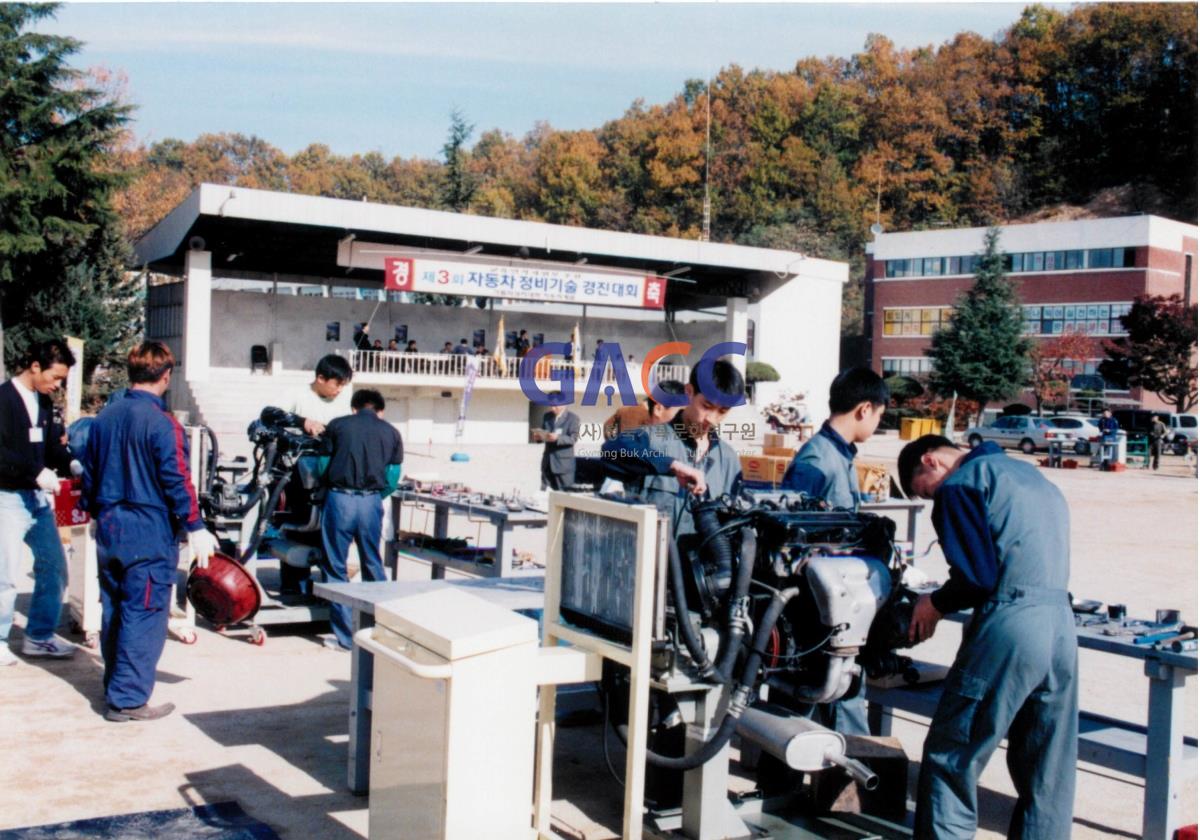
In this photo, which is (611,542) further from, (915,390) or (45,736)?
(915,390)

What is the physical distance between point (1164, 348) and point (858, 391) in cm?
4707

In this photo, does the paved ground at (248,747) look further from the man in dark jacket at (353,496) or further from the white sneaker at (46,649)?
the man in dark jacket at (353,496)

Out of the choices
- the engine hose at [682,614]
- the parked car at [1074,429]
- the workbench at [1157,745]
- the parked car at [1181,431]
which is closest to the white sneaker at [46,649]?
the engine hose at [682,614]

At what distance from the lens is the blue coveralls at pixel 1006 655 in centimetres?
386

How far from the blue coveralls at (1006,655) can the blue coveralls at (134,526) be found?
13.1 feet

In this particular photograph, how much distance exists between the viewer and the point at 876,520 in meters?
4.30

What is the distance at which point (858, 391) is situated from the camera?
5.10m

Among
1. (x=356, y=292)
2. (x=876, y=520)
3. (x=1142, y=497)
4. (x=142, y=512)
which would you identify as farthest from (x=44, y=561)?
(x=356, y=292)

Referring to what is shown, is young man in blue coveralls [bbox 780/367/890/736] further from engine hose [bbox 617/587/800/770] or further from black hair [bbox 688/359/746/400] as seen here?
engine hose [bbox 617/587/800/770]

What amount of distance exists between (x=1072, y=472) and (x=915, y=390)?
902 inches

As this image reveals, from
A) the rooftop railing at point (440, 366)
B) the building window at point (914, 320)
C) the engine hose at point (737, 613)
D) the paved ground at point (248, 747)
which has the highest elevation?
the building window at point (914, 320)

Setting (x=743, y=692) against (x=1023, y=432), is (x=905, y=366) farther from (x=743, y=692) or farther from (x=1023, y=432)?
(x=743, y=692)

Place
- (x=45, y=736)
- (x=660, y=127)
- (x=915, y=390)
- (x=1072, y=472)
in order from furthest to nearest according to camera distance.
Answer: (x=660, y=127)
(x=915, y=390)
(x=1072, y=472)
(x=45, y=736)

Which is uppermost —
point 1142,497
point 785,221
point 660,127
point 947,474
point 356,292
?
point 660,127
